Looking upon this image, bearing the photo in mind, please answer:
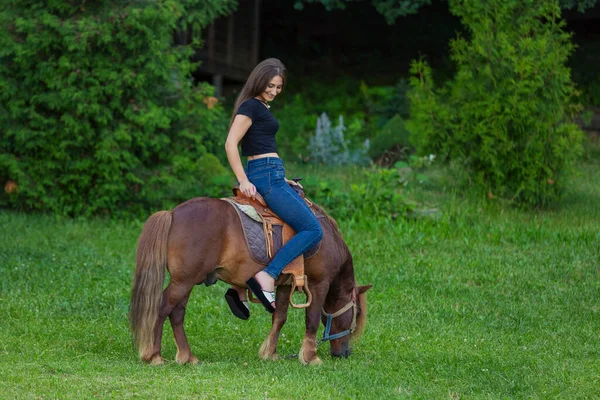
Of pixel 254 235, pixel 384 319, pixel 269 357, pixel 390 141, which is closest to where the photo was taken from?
pixel 254 235

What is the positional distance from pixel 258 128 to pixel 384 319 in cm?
273

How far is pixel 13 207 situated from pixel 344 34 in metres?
13.8

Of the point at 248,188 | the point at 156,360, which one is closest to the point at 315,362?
the point at 156,360

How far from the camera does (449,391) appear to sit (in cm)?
641

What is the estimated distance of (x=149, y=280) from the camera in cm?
647

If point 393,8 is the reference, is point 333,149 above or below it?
below

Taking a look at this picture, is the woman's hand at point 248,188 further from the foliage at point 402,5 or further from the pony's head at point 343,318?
the foliage at point 402,5

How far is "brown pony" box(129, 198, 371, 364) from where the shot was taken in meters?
6.51

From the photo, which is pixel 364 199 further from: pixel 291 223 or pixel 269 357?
pixel 291 223

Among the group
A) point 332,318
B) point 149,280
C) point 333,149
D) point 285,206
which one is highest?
point 285,206

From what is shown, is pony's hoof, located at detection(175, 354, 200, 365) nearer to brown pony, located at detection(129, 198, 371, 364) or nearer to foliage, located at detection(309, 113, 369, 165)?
brown pony, located at detection(129, 198, 371, 364)

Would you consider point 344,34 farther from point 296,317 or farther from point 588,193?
point 296,317

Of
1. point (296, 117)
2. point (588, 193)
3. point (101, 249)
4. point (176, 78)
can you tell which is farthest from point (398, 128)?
point (101, 249)

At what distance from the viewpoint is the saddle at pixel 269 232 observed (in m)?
6.75
